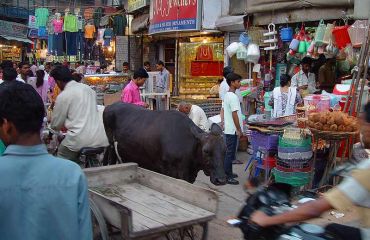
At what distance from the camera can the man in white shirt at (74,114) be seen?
239 inches

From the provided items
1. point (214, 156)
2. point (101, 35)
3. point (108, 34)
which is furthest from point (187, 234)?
point (101, 35)

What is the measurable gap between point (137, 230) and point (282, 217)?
5.44 ft

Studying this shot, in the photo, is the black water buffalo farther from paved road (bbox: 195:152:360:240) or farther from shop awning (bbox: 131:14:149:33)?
shop awning (bbox: 131:14:149:33)

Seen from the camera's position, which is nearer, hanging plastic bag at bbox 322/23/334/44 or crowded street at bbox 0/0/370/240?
crowded street at bbox 0/0/370/240

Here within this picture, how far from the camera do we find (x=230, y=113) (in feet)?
27.9

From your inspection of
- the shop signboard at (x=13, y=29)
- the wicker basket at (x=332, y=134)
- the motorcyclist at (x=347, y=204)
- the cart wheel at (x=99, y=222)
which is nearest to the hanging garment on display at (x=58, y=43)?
the shop signboard at (x=13, y=29)

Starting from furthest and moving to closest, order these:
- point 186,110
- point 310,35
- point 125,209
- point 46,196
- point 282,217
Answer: point 310,35
point 186,110
point 125,209
point 282,217
point 46,196

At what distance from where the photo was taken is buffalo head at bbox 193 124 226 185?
5566 mm

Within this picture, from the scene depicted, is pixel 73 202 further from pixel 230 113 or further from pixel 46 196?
pixel 230 113

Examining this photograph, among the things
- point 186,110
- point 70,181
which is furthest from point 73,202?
point 186,110

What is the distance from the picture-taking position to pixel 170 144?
6.01m

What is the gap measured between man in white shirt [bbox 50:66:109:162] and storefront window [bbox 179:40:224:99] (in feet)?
31.2

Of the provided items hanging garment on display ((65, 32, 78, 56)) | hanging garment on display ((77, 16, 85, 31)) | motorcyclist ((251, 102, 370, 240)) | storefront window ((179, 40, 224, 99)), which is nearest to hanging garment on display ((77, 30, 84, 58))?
hanging garment on display ((65, 32, 78, 56))

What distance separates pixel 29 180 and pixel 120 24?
20992 millimetres
